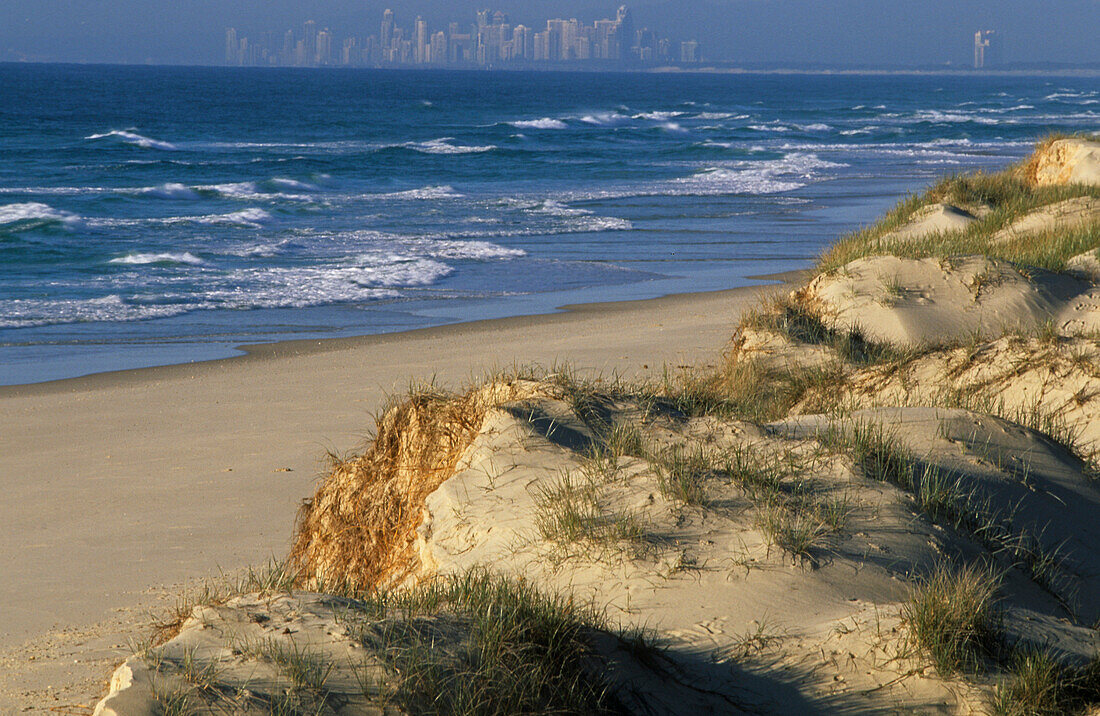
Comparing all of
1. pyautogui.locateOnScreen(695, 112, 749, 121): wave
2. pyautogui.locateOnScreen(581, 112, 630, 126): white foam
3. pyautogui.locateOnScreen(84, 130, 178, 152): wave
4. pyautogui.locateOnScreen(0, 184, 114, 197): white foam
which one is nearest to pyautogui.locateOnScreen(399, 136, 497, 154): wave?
pyautogui.locateOnScreen(84, 130, 178, 152): wave

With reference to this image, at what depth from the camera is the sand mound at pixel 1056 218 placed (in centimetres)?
1202

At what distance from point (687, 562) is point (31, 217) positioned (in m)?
22.8

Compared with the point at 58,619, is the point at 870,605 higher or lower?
higher

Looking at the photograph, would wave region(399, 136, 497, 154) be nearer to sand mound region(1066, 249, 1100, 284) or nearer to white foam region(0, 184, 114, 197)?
white foam region(0, 184, 114, 197)

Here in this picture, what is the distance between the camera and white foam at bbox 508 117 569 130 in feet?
200

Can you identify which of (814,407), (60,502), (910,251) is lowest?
(60,502)

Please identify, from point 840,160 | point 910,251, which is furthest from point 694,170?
point 910,251

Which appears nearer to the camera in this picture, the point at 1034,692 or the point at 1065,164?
the point at 1034,692

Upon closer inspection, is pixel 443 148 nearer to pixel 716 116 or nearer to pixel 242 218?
pixel 242 218

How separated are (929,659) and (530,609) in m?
1.23

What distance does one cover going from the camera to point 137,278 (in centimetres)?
1680

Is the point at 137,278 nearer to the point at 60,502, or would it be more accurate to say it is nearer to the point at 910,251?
the point at 60,502

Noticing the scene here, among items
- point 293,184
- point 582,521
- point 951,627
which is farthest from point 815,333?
point 293,184

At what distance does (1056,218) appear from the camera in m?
12.6
